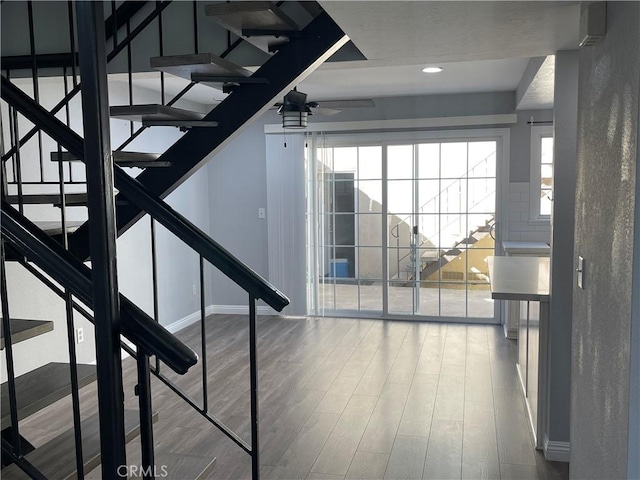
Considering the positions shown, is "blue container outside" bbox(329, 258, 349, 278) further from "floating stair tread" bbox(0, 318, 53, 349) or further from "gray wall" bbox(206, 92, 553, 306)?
"floating stair tread" bbox(0, 318, 53, 349)

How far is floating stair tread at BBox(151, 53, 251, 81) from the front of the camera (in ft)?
7.80

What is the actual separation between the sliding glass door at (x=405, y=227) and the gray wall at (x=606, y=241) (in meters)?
3.95

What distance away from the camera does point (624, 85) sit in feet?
5.32

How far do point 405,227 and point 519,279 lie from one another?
110 inches

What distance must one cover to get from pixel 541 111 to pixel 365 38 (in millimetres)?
4017

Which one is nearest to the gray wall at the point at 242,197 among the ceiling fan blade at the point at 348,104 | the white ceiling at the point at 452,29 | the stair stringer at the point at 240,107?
the ceiling fan blade at the point at 348,104

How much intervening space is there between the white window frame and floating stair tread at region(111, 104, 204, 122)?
4.30 meters

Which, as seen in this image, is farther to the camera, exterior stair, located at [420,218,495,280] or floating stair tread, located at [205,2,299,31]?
exterior stair, located at [420,218,495,280]

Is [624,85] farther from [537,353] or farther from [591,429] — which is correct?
[537,353]

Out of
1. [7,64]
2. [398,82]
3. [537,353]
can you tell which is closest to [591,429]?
[537,353]

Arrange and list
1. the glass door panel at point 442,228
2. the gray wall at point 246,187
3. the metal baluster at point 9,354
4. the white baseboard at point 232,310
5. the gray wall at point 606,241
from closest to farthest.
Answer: the metal baluster at point 9,354 → the gray wall at point 606,241 → the glass door panel at point 442,228 → the gray wall at point 246,187 → the white baseboard at point 232,310

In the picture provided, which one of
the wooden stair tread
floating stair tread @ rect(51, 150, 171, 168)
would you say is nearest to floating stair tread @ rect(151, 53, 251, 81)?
the wooden stair tread

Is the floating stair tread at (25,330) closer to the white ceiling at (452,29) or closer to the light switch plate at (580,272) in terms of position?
the white ceiling at (452,29)

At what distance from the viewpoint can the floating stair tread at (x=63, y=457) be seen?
1606 millimetres
